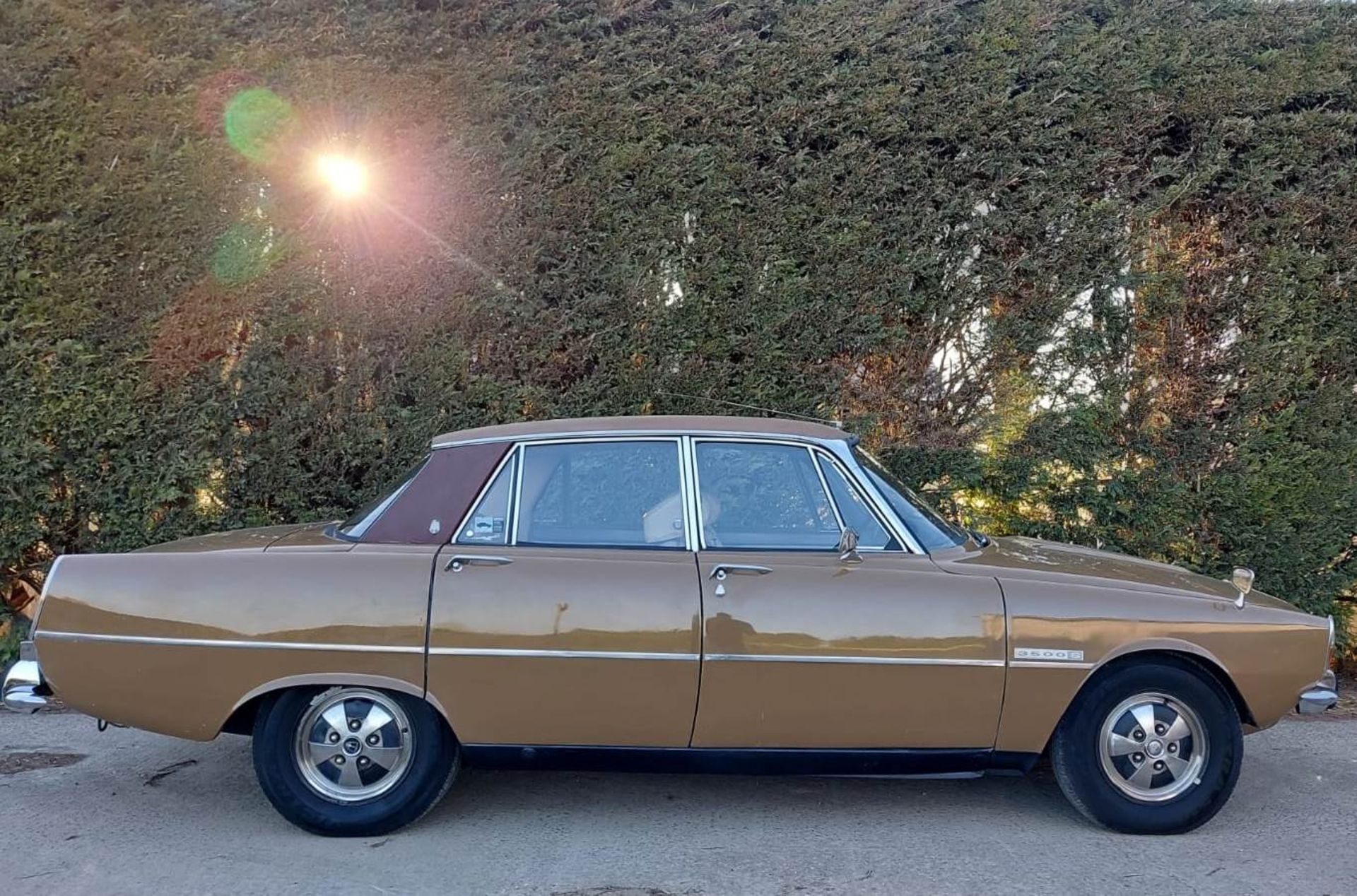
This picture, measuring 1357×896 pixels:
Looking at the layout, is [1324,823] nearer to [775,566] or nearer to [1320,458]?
[775,566]

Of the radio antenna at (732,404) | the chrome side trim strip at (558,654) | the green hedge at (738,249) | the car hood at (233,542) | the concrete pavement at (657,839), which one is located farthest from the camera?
the radio antenna at (732,404)

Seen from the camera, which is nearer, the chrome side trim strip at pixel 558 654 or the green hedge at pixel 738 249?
the chrome side trim strip at pixel 558 654

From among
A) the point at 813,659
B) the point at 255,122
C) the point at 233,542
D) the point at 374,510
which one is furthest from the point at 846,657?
the point at 255,122

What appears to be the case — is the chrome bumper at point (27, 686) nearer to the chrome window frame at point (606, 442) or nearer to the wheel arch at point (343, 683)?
the wheel arch at point (343, 683)

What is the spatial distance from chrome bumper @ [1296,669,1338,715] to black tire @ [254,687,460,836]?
349cm

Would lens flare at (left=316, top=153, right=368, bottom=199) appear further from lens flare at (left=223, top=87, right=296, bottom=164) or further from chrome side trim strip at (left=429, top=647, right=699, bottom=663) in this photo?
chrome side trim strip at (left=429, top=647, right=699, bottom=663)

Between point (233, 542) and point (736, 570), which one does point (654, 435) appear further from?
point (233, 542)

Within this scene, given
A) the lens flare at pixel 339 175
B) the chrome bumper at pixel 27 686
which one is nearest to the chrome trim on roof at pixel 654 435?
the chrome bumper at pixel 27 686

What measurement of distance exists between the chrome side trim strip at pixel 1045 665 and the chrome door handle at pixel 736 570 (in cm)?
103

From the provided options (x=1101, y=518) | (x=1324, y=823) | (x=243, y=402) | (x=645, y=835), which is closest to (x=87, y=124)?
(x=243, y=402)

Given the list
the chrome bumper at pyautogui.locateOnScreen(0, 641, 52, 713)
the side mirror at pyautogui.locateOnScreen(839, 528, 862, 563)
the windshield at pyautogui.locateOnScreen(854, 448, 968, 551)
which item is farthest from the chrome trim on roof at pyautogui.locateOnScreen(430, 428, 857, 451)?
the chrome bumper at pyautogui.locateOnScreen(0, 641, 52, 713)

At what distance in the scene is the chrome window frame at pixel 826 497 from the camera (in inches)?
162

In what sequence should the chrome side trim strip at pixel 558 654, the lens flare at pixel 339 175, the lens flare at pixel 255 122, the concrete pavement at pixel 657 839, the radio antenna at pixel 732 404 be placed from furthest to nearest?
1. the radio antenna at pixel 732 404
2. the lens flare at pixel 339 175
3. the lens flare at pixel 255 122
4. the chrome side trim strip at pixel 558 654
5. the concrete pavement at pixel 657 839

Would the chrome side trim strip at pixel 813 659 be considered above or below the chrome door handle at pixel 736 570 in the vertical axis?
below
